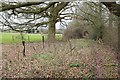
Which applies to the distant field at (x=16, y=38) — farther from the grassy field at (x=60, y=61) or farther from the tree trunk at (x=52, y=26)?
the tree trunk at (x=52, y=26)

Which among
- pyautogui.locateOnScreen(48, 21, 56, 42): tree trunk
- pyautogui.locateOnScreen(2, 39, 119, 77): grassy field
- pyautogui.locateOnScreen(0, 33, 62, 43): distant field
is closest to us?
pyautogui.locateOnScreen(2, 39, 119, 77): grassy field

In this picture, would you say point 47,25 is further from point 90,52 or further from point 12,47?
point 90,52

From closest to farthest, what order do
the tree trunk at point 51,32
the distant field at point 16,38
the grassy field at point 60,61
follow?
the grassy field at point 60,61
the distant field at point 16,38
the tree trunk at point 51,32

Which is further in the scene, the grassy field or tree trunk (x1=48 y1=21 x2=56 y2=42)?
tree trunk (x1=48 y1=21 x2=56 y2=42)

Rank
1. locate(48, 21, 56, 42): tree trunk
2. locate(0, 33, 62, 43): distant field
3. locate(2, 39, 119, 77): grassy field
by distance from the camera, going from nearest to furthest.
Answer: locate(2, 39, 119, 77): grassy field, locate(0, 33, 62, 43): distant field, locate(48, 21, 56, 42): tree trunk

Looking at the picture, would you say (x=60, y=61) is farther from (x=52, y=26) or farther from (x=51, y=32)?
(x=52, y=26)

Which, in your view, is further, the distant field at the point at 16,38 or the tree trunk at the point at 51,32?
the tree trunk at the point at 51,32

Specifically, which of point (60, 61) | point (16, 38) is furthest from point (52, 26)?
point (60, 61)

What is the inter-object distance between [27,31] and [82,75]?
172 inches

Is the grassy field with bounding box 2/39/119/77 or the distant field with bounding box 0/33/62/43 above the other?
the distant field with bounding box 0/33/62/43

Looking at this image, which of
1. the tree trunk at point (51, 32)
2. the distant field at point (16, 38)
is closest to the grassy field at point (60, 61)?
the distant field at point (16, 38)

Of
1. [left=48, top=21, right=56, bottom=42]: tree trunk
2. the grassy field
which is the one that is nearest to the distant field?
the grassy field

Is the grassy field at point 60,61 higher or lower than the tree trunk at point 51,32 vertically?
lower

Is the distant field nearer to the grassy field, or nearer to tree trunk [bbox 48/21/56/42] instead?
the grassy field
